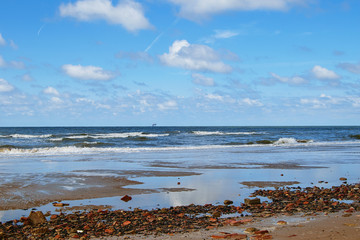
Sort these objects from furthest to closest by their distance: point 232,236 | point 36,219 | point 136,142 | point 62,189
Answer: point 136,142, point 62,189, point 36,219, point 232,236

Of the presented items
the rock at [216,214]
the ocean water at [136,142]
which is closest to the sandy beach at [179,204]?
the rock at [216,214]

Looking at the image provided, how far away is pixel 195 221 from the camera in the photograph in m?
7.07

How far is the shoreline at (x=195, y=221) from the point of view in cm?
627

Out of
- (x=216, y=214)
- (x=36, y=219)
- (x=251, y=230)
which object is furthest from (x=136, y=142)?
(x=251, y=230)

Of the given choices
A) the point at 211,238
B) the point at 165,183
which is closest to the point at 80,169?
the point at 165,183

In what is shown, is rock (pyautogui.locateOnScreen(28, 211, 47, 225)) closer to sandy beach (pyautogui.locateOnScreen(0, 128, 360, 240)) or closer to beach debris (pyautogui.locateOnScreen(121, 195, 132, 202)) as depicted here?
sandy beach (pyautogui.locateOnScreen(0, 128, 360, 240))

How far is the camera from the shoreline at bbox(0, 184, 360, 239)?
627 centimetres

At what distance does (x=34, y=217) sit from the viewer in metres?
7.29

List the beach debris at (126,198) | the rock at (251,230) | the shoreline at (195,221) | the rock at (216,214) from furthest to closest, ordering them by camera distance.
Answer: the beach debris at (126,198), the rock at (216,214), the shoreline at (195,221), the rock at (251,230)

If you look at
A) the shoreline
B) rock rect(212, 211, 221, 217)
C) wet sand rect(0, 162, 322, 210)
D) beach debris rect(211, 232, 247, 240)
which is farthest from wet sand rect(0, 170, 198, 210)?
beach debris rect(211, 232, 247, 240)

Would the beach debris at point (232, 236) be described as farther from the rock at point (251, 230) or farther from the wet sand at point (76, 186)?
the wet sand at point (76, 186)

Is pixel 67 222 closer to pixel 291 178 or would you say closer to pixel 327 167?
pixel 291 178

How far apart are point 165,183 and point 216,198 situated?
123 inches

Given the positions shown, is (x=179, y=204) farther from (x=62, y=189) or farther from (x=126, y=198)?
(x=62, y=189)
